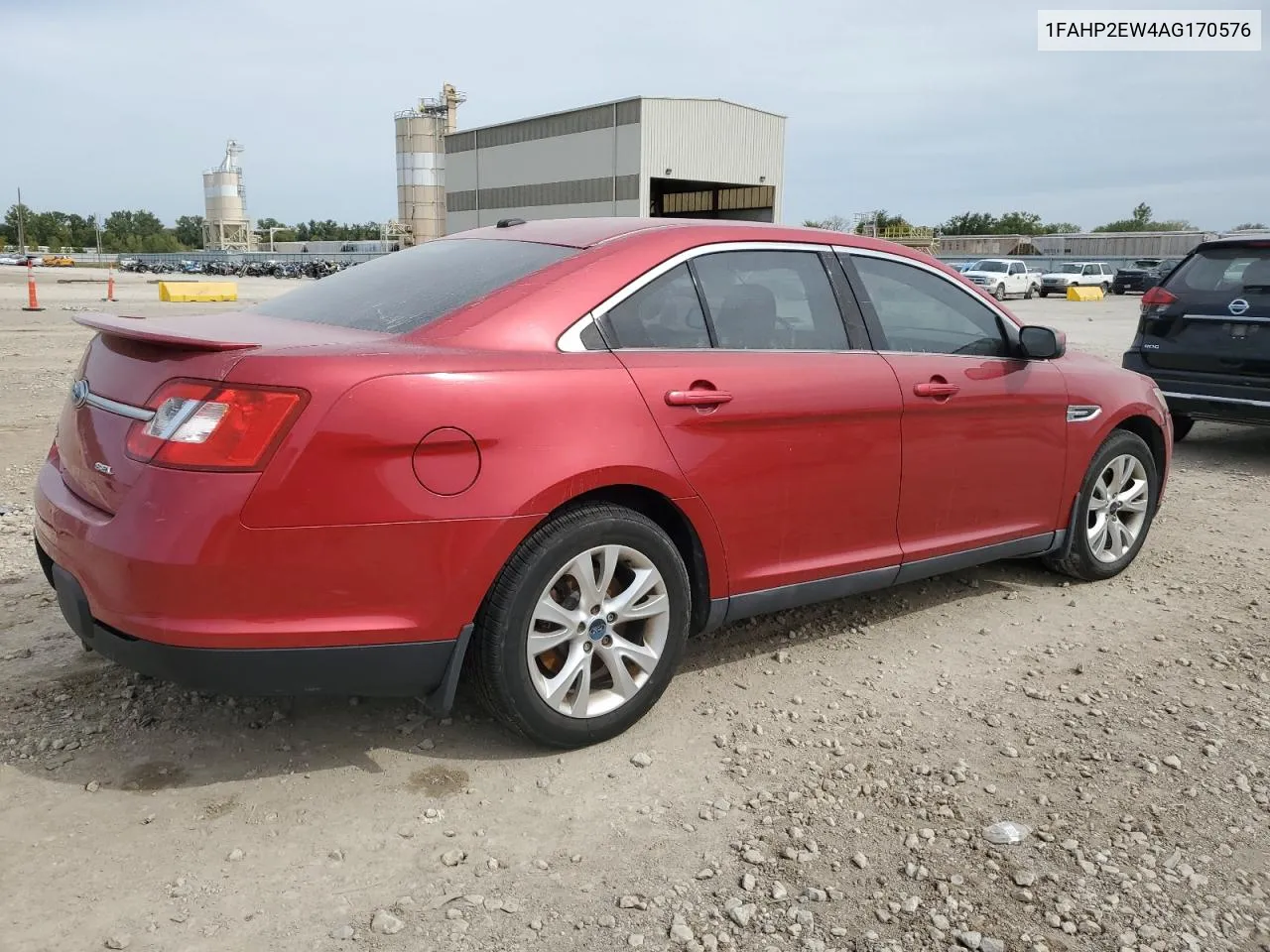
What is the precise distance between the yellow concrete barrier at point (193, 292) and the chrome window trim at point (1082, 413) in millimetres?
28408

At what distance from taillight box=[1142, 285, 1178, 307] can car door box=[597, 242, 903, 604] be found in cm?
536

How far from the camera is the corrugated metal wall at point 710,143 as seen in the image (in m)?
47.2

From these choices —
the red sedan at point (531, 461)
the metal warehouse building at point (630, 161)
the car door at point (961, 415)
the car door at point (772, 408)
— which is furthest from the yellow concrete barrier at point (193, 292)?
the car door at point (772, 408)

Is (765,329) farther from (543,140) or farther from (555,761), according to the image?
(543,140)

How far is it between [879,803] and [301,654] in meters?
1.65

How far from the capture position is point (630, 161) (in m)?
47.6

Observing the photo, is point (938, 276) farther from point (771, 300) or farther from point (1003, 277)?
point (1003, 277)

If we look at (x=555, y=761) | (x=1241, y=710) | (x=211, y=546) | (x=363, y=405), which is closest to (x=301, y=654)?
(x=211, y=546)

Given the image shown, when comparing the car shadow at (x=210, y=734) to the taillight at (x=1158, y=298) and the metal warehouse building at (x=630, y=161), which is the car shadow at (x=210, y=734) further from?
the metal warehouse building at (x=630, y=161)

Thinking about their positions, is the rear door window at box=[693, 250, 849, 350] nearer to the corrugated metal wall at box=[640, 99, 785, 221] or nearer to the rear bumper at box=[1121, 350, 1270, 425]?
the rear bumper at box=[1121, 350, 1270, 425]

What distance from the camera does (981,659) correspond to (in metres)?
4.02

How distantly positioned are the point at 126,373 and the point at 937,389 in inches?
110

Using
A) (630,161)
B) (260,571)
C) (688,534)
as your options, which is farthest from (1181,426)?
(630,161)

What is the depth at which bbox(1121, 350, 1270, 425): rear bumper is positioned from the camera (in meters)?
7.46
